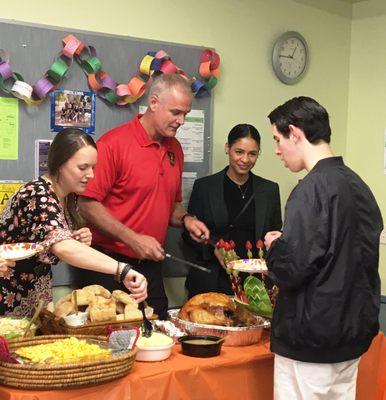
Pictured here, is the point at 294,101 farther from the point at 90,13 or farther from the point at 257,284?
the point at 90,13

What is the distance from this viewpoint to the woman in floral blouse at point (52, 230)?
2146mm

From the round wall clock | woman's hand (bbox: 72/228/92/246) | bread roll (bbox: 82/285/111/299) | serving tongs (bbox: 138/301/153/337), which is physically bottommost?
serving tongs (bbox: 138/301/153/337)

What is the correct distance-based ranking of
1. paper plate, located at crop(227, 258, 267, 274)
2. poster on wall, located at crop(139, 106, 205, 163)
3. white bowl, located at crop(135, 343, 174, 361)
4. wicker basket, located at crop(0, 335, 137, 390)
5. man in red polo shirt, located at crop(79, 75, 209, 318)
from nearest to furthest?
wicker basket, located at crop(0, 335, 137, 390) < white bowl, located at crop(135, 343, 174, 361) < paper plate, located at crop(227, 258, 267, 274) < man in red polo shirt, located at crop(79, 75, 209, 318) < poster on wall, located at crop(139, 106, 205, 163)

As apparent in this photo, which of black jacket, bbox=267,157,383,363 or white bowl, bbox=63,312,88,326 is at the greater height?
black jacket, bbox=267,157,383,363

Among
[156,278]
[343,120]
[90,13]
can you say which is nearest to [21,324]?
[156,278]

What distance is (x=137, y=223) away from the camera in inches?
119

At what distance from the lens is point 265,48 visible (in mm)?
3922

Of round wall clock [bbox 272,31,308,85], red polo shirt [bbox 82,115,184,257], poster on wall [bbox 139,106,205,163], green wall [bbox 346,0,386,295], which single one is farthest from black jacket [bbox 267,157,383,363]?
green wall [bbox 346,0,386,295]

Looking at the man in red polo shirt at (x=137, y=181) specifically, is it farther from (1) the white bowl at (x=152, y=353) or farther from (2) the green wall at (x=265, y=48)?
(1) the white bowl at (x=152, y=353)

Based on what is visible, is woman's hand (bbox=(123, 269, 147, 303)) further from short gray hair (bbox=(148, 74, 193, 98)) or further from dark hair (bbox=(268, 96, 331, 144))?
short gray hair (bbox=(148, 74, 193, 98))

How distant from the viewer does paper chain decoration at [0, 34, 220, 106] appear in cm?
292

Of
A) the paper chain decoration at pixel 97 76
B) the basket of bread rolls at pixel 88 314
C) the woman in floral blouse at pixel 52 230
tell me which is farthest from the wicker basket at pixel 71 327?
the paper chain decoration at pixel 97 76

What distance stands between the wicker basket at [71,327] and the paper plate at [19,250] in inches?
10.5

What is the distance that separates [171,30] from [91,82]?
0.58 meters
